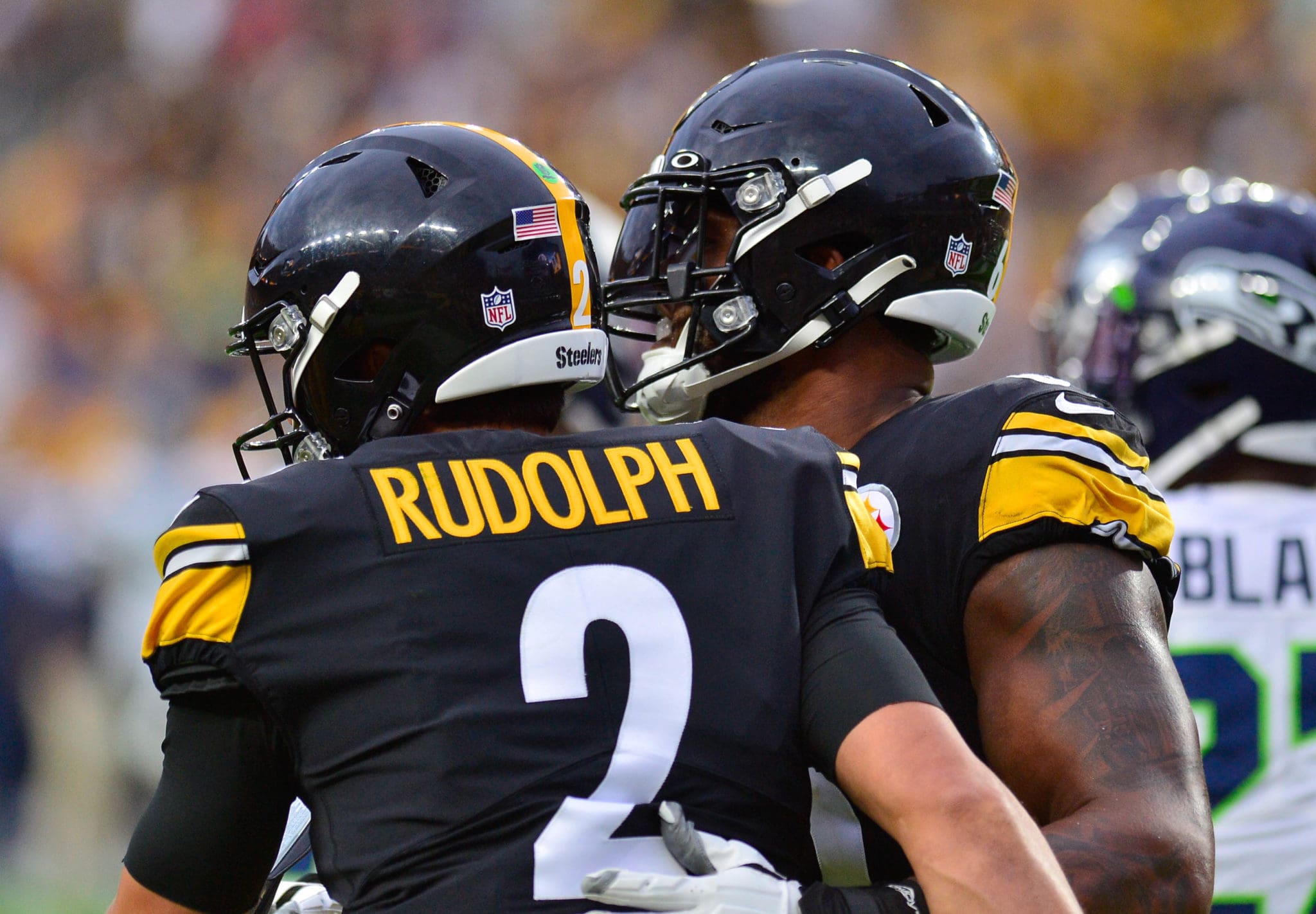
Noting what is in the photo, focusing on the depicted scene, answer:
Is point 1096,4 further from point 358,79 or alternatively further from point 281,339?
point 281,339

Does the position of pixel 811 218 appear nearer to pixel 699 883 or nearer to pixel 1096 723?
pixel 1096 723

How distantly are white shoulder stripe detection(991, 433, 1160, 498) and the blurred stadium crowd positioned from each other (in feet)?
21.2

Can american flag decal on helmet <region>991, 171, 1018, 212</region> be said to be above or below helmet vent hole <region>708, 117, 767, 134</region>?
below

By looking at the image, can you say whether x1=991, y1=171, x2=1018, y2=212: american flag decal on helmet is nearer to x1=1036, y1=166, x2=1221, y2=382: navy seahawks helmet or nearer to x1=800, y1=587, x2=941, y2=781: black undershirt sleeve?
x1=800, y1=587, x2=941, y2=781: black undershirt sleeve

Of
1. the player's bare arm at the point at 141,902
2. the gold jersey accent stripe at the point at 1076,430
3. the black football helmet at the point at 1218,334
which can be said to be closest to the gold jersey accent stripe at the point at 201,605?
the player's bare arm at the point at 141,902

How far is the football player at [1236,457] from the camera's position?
3.26 meters

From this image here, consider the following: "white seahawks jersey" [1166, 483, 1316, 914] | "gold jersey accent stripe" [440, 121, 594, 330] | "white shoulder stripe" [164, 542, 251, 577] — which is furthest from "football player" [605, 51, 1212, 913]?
"white seahawks jersey" [1166, 483, 1316, 914]

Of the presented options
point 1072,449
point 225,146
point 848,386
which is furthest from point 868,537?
point 225,146

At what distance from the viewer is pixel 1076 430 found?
2.10 m

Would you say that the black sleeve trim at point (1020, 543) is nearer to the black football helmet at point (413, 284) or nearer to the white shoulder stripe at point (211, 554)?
the black football helmet at point (413, 284)

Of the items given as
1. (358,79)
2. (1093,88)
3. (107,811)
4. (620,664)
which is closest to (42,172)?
(358,79)

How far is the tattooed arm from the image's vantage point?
1849 millimetres

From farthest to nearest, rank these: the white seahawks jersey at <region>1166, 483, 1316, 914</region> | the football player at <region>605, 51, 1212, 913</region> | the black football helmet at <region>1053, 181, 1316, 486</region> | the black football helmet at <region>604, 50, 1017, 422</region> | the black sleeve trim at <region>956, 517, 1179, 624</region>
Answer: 1. the black football helmet at <region>1053, 181, 1316, 486</region>
2. the white seahawks jersey at <region>1166, 483, 1316, 914</region>
3. the black football helmet at <region>604, 50, 1017, 422</region>
4. the black sleeve trim at <region>956, 517, 1179, 624</region>
5. the football player at <region>605, 51, 1212, 913</region>

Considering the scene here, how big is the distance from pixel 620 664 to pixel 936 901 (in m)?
0.42
